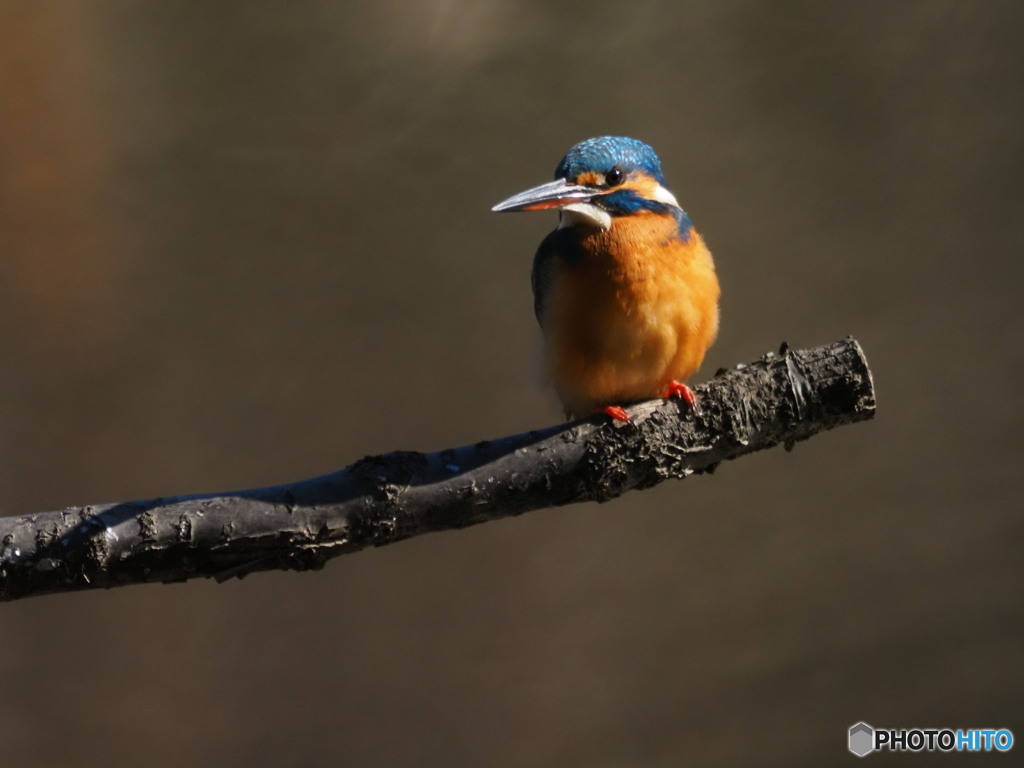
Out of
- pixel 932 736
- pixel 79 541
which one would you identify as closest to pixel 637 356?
pixel 79 541

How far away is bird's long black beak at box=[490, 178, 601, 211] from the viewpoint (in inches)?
61.3

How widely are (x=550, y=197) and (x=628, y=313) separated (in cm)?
20

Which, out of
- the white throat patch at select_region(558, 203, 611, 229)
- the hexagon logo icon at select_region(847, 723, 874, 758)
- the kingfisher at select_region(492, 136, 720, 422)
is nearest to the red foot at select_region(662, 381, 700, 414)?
the kingfisher at select_region(492, 136, 720, 422)

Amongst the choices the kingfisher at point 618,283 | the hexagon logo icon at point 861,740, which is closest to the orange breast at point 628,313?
the kingfisher at point 618,283

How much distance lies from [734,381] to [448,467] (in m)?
0.40

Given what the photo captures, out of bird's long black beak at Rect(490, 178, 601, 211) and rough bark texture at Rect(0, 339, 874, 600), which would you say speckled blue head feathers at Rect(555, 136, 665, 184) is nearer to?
bird's long black beak at Rect(490, 178, 601, 211)

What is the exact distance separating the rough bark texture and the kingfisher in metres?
0.12

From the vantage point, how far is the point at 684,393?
4.97ft

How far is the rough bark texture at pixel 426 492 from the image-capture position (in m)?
1.30

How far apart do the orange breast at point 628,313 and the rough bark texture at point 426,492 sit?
112 mm

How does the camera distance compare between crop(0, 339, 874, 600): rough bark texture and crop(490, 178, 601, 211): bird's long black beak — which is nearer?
crop(0, 339, 874, 600): rough bark texture

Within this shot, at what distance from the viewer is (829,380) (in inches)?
55.5

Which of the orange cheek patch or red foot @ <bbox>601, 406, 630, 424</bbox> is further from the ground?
the orange cheek patch

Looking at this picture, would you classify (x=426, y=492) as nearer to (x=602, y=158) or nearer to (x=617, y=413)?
(x=617, y=413)
